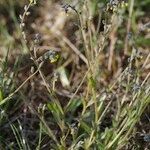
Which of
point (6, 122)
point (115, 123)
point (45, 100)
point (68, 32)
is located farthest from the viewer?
point (68, 32)

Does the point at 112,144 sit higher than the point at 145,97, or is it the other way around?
the point at 145,97

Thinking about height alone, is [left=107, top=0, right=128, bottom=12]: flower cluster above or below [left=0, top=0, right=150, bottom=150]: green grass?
above

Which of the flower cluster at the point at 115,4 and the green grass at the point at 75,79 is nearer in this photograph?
the flower cluster at the point at 115,4

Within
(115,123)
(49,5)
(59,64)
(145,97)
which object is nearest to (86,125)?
(115,123)

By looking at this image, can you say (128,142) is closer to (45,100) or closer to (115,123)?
(115,123)

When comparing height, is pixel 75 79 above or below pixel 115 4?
below

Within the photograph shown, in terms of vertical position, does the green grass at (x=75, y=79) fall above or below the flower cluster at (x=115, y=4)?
below

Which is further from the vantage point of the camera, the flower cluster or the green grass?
the green grass

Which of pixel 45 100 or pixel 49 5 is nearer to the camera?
pixel 45 100
